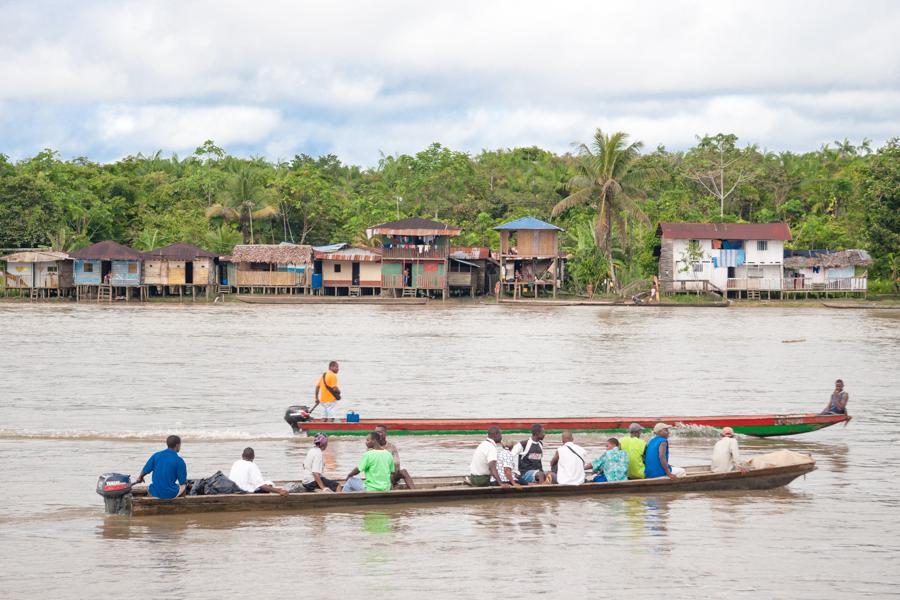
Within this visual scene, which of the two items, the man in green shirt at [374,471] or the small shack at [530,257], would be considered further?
the small shack at [530,257]

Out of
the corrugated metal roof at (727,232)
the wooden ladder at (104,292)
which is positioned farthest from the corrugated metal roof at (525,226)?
the wooden ladder at (104,292)

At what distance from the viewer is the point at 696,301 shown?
50.0 metres

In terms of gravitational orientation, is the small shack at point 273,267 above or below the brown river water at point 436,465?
above

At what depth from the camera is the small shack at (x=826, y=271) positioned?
49.1 metres

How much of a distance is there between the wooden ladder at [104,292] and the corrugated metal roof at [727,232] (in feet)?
88.7

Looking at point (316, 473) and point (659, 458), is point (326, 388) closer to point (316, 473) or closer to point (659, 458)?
point (316, 473)

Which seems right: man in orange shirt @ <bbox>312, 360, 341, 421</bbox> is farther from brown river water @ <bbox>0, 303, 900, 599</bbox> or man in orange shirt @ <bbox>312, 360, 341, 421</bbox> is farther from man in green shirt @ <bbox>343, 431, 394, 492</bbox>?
man in green shirt @ <bbox>343, 431, 394, 492</bbox>

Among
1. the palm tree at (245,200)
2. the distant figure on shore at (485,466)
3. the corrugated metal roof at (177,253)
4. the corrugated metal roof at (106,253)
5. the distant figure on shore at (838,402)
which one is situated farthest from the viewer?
the palm tree at (245,200)

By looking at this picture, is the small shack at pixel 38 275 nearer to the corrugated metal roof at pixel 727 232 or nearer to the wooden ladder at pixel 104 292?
the wooden ladder at pixel 104 292

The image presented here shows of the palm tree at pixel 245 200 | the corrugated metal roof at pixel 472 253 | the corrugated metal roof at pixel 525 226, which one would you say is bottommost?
the corrugated metal roof at pixel 472 253

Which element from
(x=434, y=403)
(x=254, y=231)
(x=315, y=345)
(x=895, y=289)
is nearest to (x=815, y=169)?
(x=895, y=289)

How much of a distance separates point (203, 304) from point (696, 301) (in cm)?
2369

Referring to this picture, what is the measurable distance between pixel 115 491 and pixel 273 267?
42.4 meters

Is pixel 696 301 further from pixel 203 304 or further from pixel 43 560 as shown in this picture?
pixel 43 560
